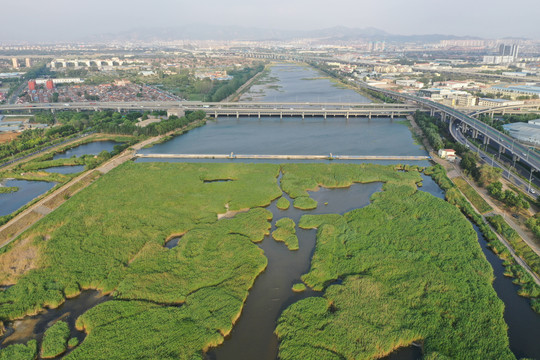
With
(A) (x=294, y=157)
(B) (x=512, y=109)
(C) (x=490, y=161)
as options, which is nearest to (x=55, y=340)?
(A) (x=294, y=157)

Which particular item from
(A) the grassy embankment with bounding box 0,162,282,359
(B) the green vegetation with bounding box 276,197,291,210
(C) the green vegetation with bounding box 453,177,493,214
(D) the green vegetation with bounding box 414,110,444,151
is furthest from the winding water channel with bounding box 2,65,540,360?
(C) the green vegetation with bounding box 453,177,493,214

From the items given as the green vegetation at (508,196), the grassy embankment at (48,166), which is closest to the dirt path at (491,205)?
the green vegetation at (508,196)

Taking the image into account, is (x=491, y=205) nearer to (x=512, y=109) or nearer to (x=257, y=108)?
(x=257, y=108)

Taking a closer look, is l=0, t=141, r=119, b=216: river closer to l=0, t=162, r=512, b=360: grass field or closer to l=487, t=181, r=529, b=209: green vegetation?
l=0, t=162, r=512, b=360: grass field

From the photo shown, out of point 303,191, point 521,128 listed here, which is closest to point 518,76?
point 521,128

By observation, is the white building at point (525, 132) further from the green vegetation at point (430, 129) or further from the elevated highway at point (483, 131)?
the green vegetation at point (430, 129)

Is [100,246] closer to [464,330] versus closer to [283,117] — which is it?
[464,330]
